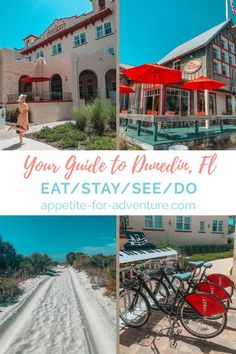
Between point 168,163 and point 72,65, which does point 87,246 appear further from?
point 72,65

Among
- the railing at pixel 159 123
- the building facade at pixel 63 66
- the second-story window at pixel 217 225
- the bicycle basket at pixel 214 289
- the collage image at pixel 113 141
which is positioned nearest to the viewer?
the collage image at pixel 113 141

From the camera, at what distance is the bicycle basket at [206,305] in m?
3.23

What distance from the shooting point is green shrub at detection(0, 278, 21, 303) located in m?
3.16

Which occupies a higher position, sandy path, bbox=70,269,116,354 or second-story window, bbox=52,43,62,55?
second-story window, bbox=52,43,62,55

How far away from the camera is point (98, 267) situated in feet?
10.5

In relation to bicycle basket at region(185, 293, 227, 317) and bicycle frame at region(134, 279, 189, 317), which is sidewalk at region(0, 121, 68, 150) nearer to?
bicycle frame at region(134, 279, 189, 317)

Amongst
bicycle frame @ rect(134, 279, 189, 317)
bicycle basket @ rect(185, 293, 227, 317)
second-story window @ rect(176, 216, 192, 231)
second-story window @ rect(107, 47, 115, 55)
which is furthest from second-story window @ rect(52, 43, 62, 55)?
bicycle basket @ rect(185, 293, 227, 317)

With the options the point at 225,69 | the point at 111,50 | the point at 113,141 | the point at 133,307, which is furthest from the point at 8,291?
the point at 225,69

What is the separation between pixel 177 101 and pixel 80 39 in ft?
3.57

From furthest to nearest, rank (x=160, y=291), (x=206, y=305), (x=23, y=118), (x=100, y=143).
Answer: (x=160, y=291)
(x=23, y=118)
(x=206, y=305)
(x=100, y=143)

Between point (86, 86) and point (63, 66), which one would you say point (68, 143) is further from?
point (63, 66)

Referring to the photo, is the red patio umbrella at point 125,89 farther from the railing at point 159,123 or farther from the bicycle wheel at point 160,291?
the bicycle wheel at point 160,291

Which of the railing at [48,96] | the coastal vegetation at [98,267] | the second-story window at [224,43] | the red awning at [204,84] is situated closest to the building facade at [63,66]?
the railing at [48,96]

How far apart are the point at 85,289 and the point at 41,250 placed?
0.54m
